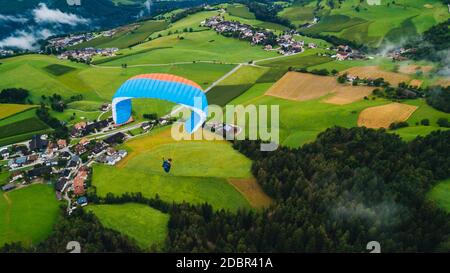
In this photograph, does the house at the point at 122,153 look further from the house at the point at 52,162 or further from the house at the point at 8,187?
the house at the point at 8,187

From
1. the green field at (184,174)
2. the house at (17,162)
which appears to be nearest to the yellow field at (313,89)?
the green field at (184,174)

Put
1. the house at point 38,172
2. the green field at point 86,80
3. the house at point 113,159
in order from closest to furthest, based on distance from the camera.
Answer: the house at point 38,172
the house at point 113,159
the green field at point 86,80

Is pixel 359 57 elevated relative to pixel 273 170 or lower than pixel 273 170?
elevated

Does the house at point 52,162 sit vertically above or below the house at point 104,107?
below

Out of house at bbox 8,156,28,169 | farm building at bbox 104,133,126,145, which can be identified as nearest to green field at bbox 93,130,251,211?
farm building at bbox 104,133,126,145

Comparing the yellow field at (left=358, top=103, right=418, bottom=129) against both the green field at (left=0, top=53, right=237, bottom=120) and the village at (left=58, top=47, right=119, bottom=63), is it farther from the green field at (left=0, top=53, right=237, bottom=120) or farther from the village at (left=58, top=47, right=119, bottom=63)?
the village at (left=58, top=47, right=119, bottom=63)
